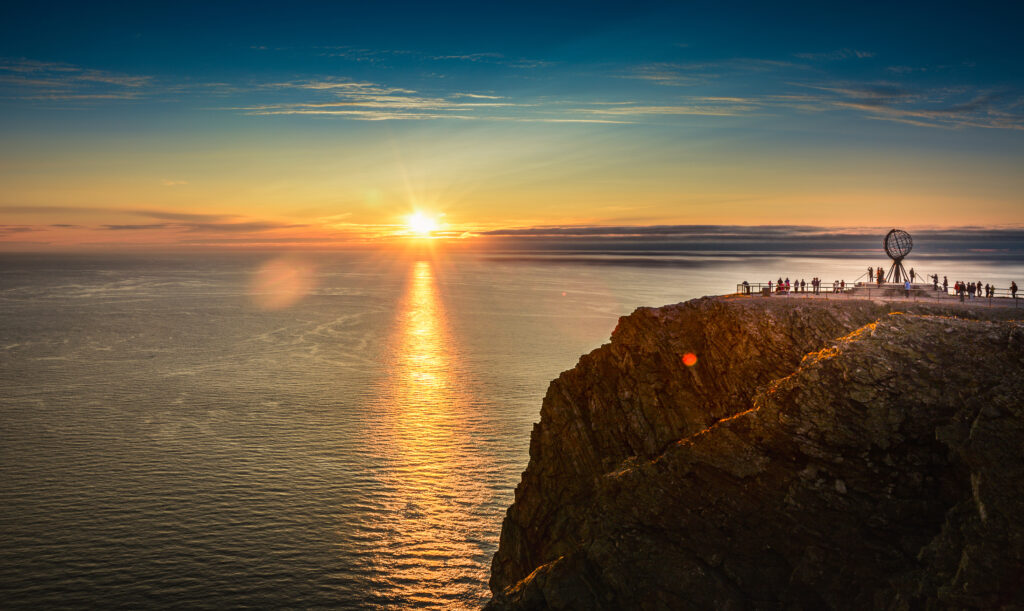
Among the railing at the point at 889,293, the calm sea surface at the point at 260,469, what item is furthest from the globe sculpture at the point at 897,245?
the calm sea surface at the point at 260,469

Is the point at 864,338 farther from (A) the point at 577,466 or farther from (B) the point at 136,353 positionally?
(B) the point at 136,353

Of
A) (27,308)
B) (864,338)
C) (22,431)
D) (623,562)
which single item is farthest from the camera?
(27,308)

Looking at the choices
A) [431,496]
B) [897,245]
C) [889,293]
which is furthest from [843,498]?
[897,245]

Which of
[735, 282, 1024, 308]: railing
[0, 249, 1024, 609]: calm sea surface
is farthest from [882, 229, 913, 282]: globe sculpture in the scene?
[0, 249, 1024, 609]: calm sea surface

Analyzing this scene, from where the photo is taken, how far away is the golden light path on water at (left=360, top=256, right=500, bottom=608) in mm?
46438

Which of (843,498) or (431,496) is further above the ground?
(843,498)

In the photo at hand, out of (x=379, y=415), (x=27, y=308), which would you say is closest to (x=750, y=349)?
(x=379, y=415)

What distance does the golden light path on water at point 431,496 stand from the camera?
152 feet

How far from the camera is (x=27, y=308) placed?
19162 centimetres

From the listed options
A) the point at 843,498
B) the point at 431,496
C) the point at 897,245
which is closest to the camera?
the point at 843,498

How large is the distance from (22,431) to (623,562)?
78793mm

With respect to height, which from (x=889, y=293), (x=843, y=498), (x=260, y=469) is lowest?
(x=260, y=469)

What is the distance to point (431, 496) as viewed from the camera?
58.9 metres

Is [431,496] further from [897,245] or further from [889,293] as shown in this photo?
[897,245]
